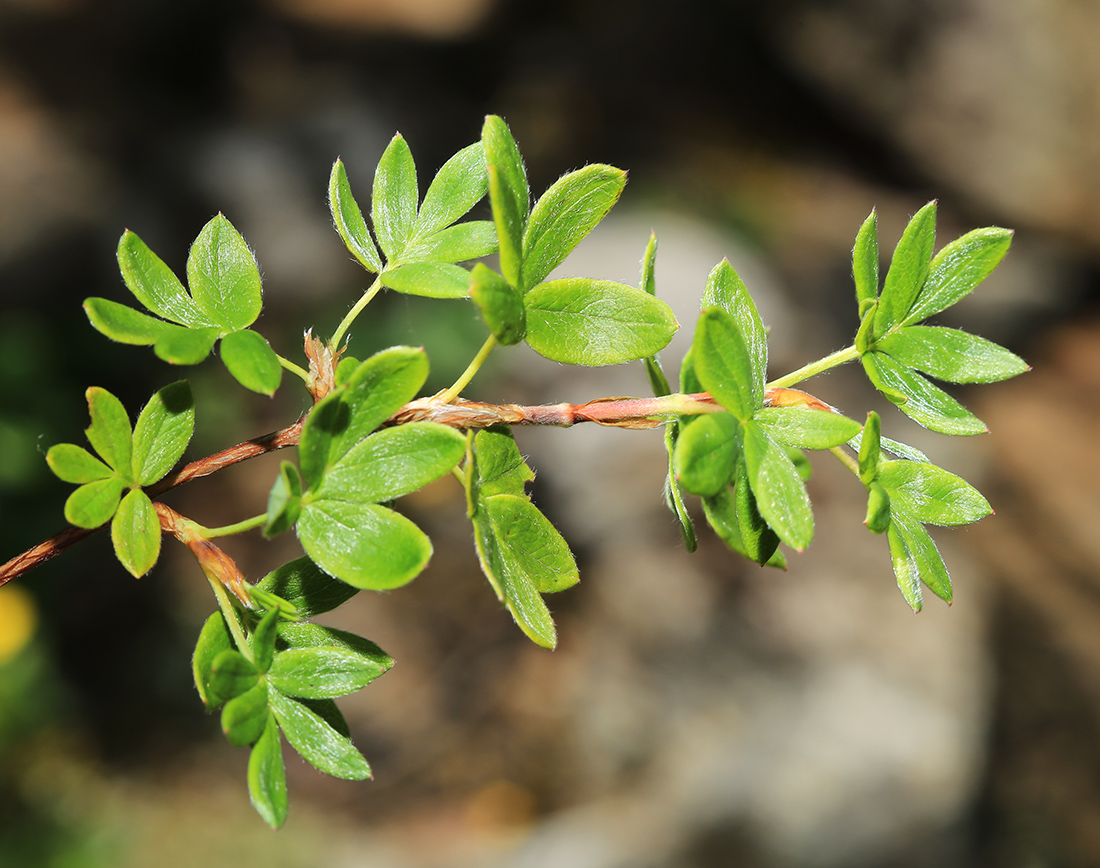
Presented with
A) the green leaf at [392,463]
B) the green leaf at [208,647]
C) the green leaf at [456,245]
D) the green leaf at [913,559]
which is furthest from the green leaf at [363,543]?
the green leaf at [913,559]

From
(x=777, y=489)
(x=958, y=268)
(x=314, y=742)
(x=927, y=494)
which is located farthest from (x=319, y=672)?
(x=958, y=268)

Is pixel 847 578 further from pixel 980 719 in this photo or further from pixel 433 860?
pixel 433 860

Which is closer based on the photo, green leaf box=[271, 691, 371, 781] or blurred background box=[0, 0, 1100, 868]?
green leaf box=[271, 691, 371, 781]

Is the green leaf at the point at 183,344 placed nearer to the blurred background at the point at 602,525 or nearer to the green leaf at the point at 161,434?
the green leaf at the point at 161,434

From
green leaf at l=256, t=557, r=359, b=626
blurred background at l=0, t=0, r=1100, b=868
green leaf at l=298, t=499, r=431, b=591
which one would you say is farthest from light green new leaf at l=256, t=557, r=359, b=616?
blurred background at l=0, t=0, r=1100, b=868

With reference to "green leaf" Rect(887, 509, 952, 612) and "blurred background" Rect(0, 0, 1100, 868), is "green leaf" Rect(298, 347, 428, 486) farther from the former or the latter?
"blurred background" Rect(0, 0, 1100, 868)

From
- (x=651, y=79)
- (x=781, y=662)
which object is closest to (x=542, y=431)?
(x=781, y=662)
